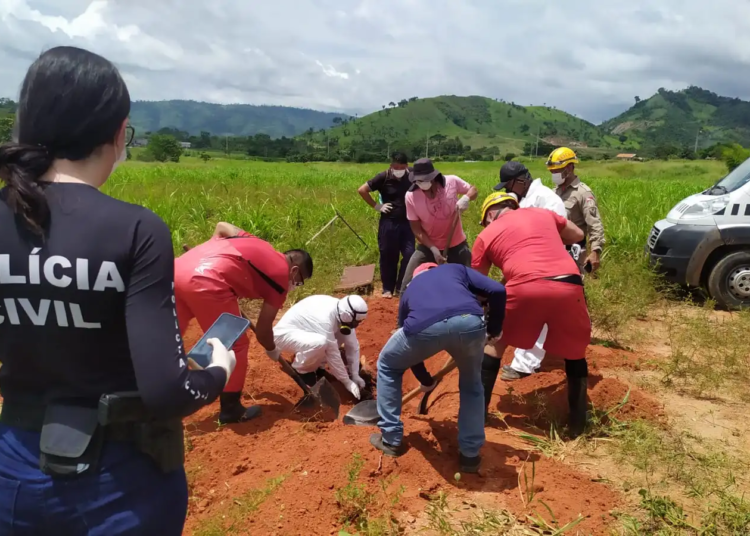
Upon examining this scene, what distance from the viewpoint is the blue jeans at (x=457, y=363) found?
3.06 meters

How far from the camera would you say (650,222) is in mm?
9750

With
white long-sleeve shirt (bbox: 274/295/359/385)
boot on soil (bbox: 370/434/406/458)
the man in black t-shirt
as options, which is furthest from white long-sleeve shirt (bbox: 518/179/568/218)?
the man in black t-shirt

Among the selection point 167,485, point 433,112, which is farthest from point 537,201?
point 433,112

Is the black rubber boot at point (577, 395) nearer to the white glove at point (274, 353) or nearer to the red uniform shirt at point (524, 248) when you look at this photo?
the red uniform shirt at point (524, 248)

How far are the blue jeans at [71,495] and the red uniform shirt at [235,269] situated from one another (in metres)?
2.34

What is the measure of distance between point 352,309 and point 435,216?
1.86 m

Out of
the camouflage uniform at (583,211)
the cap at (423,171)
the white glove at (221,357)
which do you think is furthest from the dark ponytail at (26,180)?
the camouflage uniform at (583,211)

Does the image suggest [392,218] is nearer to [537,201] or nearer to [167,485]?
[537,201]

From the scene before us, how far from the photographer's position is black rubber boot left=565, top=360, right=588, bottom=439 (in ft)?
12.4

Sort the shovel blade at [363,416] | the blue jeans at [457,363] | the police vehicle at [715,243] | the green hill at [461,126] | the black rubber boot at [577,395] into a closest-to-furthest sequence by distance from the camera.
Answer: the blue jeans at [457,363] < the black rubber boot at [577,395] < the shovel blade at [363,416] < the police vehicle at [715,243] < the green hill at [461,126]

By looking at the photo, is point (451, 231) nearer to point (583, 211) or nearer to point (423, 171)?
point (423, 171)

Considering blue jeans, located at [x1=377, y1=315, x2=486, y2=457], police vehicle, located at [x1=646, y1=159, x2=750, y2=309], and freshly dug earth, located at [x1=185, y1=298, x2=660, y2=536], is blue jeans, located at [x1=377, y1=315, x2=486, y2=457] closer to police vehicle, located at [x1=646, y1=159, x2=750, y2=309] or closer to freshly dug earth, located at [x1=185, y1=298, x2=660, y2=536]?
freshly dug earth, located at [x1=185, y1=298, x2=660, y2=536]

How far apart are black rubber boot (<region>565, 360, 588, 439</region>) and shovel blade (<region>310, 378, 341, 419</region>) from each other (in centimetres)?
177

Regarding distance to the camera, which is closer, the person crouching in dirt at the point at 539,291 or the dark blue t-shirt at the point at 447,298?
the dark blue t-shirt at the point at 447,298
